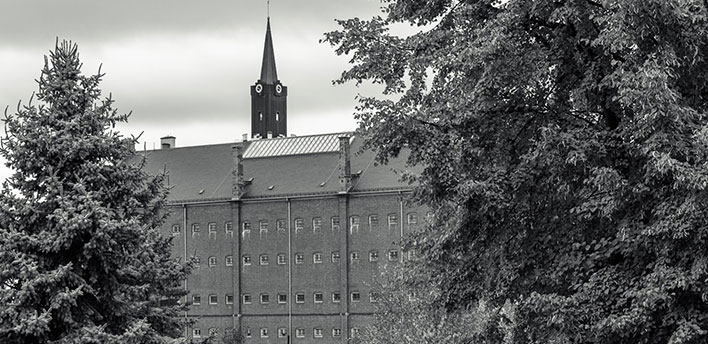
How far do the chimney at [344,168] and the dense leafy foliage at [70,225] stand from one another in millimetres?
64112

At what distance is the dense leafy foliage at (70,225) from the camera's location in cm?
2019

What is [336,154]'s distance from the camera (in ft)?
301

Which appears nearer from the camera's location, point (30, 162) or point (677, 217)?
point (677, 217)

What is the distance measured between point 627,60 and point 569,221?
9.00ft

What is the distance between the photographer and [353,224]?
86875 millimetres

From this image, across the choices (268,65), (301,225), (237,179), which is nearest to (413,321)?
(301,225)

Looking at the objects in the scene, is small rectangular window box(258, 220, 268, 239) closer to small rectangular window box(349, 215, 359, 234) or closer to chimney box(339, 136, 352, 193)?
chimney box(339, 136, 352, 193)

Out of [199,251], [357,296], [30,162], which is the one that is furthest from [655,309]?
[199,251]

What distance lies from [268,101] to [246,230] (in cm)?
3319

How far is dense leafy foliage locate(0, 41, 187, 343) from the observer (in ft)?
66.2

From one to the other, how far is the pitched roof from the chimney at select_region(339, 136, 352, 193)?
0.51 metres

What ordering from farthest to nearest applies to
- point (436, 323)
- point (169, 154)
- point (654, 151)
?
point (169, 154)
point (436, 323)
point (654, 151)

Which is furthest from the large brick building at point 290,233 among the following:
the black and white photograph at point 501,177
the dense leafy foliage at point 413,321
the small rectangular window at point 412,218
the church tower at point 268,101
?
the black and white photograph at point 501,177

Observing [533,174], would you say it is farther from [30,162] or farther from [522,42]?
[30,162]
